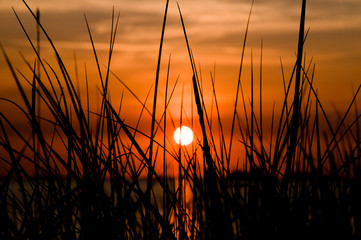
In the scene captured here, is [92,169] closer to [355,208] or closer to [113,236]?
[113,236]

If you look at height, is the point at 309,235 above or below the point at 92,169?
below

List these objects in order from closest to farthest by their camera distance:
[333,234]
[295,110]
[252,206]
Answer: [295,110]
[333,234]
[252,206]

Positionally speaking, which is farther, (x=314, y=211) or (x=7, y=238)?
(x=314, y=211)

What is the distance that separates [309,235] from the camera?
0.89 m

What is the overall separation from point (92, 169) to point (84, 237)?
143mm

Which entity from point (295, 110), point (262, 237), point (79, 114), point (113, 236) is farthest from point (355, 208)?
point (79, 114)

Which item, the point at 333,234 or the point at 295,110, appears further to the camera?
the point at 333,234

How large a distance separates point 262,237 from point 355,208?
0.20 meters

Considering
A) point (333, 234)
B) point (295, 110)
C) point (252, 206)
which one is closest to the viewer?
point (295, 110)

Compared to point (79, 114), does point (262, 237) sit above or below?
below

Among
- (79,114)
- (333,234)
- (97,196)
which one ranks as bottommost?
(333,234)

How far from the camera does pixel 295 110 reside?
74cm

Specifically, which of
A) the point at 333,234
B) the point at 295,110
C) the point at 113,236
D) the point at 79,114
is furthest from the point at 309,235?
the point at 79,114

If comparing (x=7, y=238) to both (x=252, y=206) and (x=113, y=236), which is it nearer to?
(x=113, y=236)
